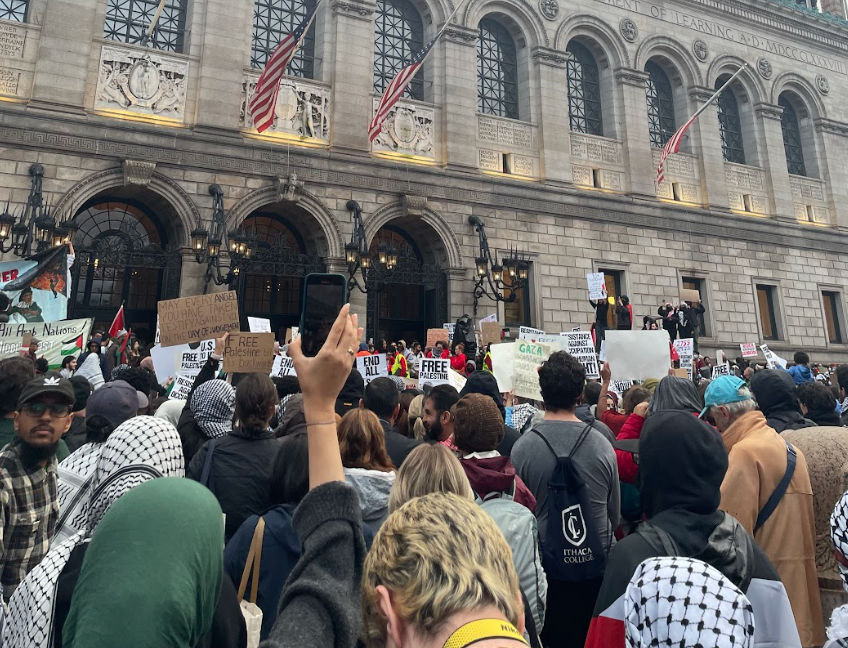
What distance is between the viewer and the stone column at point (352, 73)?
19453mm

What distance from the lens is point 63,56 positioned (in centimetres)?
Result: 1631

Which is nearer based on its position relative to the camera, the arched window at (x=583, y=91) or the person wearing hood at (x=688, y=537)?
the person wearing hood at (x=688, y=537)

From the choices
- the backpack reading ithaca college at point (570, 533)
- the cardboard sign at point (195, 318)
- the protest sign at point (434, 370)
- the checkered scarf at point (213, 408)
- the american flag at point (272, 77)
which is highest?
the american flag at point (272, 77)

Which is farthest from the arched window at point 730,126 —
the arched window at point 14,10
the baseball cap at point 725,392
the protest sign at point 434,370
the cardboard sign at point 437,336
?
the arched window at point 14,10

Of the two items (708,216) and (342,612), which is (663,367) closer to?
(342,612)

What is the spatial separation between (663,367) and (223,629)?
28.9ft

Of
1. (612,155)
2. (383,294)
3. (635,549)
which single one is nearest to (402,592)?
(635,549)

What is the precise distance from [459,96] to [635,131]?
336 inches

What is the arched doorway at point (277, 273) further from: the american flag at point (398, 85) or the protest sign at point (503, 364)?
the protest sign at point (503, 364)

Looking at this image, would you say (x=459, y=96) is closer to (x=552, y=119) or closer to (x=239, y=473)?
(x=552, y=119)

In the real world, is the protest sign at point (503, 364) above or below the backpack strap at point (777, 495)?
above

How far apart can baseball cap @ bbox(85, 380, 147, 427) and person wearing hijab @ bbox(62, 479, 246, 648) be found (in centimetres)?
225

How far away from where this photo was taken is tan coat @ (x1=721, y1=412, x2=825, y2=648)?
362cm

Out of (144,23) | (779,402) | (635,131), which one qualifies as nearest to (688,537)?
(779,402)
